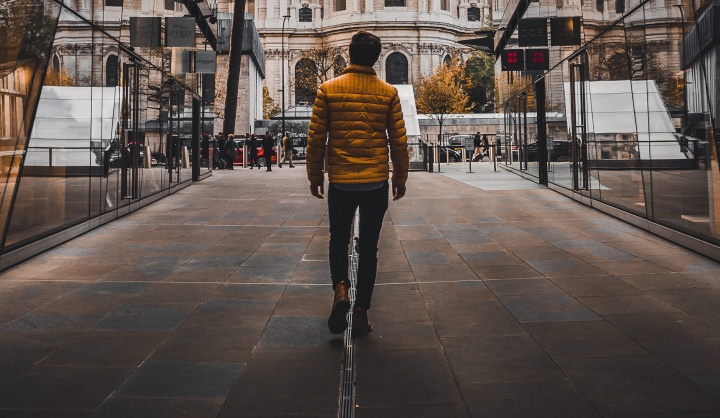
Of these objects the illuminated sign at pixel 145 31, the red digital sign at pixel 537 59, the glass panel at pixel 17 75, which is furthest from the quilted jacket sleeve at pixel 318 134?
the red digital sign at pixel 537 59

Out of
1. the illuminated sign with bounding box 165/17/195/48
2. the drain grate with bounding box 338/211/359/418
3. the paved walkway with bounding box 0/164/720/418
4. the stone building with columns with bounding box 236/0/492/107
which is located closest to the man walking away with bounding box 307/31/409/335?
the drain grate with bounding box 338/211/359/418

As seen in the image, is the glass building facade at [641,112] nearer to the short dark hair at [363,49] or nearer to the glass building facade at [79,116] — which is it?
the short dark hair at [363,49]

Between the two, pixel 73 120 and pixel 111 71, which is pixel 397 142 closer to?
pixel 73 120

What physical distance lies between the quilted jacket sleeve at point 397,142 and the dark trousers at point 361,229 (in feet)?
0.44

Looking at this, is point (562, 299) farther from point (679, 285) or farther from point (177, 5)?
point (177, 5)

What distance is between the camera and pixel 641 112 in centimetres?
976

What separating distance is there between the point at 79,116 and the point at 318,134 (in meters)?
6.03

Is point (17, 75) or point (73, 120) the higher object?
point (17, 75)

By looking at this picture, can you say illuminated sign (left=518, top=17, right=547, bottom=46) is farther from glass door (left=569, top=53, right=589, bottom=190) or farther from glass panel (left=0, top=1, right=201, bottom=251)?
glass panel (left=0, top=1, right=201, bottom=251)

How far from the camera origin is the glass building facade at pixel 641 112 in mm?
7500

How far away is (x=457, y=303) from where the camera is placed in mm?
5500

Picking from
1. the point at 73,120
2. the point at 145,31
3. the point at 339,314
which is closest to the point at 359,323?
the point at 339,314

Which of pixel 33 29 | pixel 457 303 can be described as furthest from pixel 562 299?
pixel 33 29

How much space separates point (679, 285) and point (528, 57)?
14.4m
